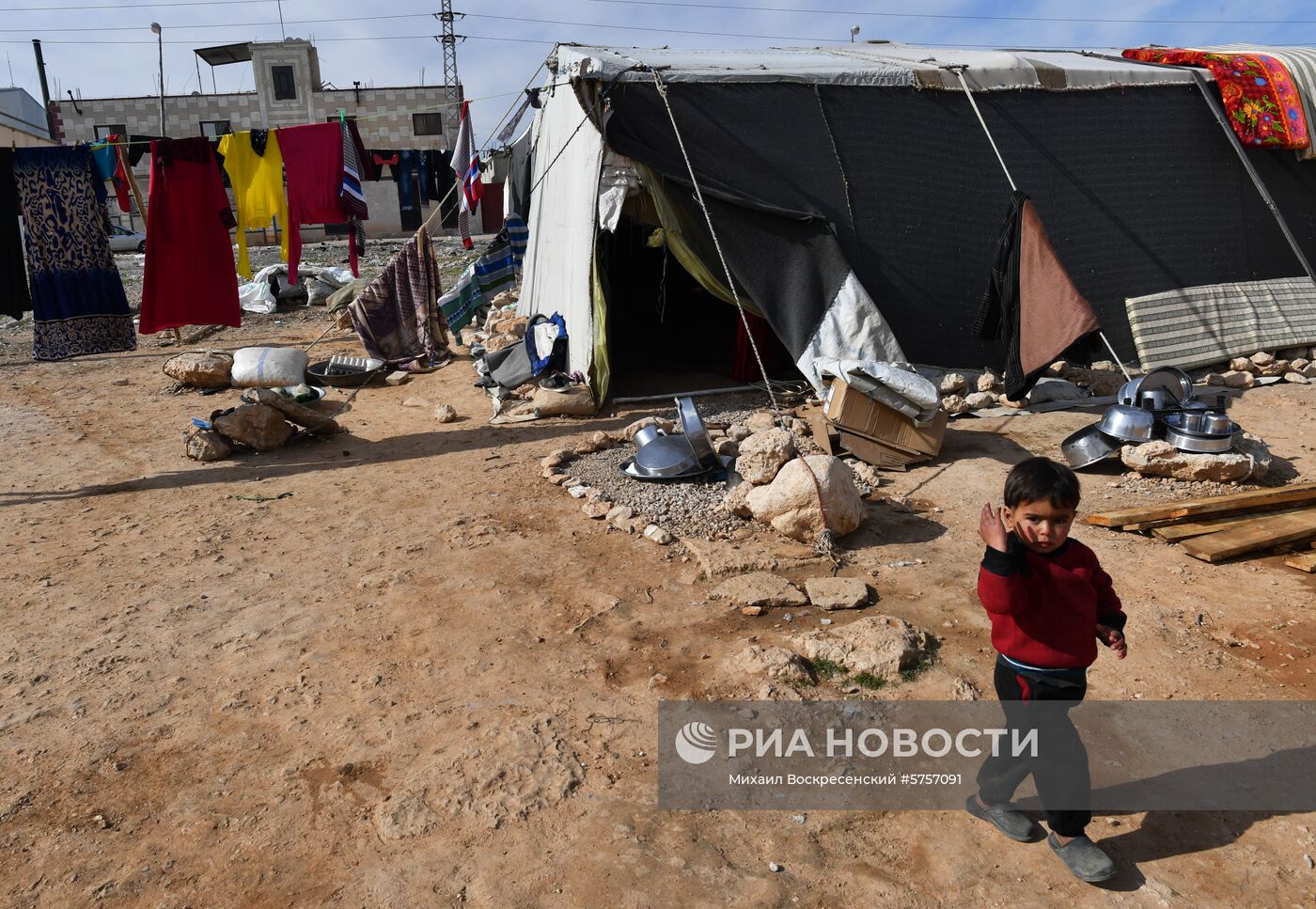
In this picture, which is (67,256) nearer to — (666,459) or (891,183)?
(666,459)

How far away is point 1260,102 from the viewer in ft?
25.8

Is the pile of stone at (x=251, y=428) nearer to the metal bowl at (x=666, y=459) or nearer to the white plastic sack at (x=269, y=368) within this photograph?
the white plastic sack at (x=269, y=368)

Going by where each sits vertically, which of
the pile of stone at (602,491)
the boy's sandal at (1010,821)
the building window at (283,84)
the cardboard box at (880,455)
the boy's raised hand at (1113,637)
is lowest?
the boy's sandal at (1010,821)

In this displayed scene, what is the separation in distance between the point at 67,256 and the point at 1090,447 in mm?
7561

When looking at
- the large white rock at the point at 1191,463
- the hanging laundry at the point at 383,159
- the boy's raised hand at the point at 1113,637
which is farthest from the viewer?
the hanging laundry at the point at 383,159

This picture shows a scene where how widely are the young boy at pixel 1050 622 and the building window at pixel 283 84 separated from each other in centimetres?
3329

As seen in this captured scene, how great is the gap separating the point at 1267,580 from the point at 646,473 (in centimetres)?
310

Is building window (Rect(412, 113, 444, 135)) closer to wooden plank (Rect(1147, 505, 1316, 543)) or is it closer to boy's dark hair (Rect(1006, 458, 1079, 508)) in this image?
wooden plank (Rect(1147, 505, 1316, 543))

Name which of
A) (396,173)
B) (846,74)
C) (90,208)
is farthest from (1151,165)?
(90,208)

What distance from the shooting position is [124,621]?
12.6ft

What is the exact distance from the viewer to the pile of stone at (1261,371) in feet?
Answer: 23.7

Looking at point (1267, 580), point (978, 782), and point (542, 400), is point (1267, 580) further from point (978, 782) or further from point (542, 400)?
point (542, 400)

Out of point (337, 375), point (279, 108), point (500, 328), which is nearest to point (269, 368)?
point (337, 375)

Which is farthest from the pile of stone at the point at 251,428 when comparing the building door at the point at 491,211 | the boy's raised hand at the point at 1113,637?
the building door at the point at 491,211
